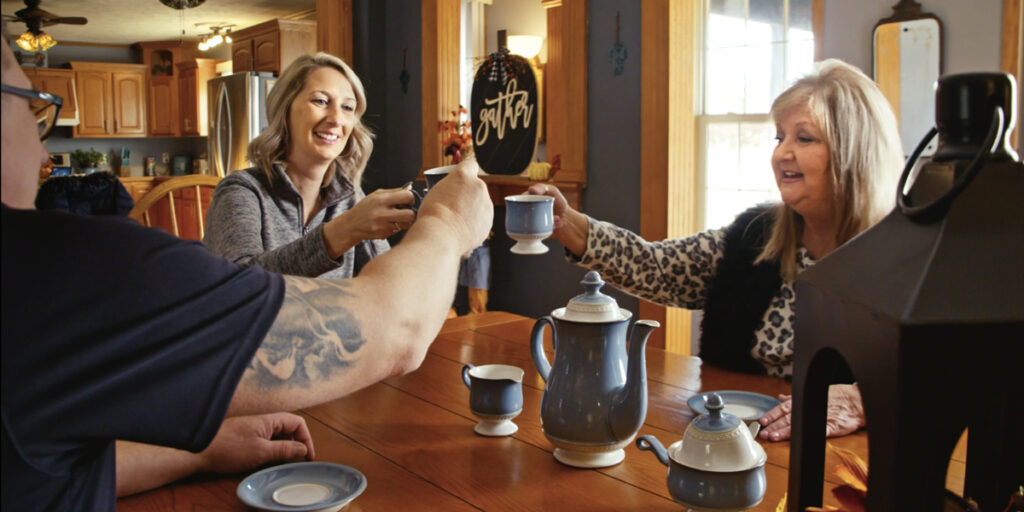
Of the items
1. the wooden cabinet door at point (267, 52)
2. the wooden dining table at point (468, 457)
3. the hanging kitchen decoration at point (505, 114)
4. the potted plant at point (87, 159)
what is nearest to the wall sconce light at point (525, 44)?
the hanging kitchen decoration at point (505, 114)

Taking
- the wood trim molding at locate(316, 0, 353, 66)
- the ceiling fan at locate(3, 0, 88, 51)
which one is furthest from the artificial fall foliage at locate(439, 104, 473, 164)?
the ceiling fan at locate(3, 0, 88, 51)

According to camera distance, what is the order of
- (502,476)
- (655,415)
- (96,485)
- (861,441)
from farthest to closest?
1. (655,415)
2. (861,441)
3. (502,476)
4. (96,485)

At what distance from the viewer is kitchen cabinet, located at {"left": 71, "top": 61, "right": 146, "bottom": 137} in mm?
10445

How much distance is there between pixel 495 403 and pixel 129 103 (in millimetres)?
10792

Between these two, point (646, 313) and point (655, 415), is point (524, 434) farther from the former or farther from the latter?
point (646, 313)

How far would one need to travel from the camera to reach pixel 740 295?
6.83ft

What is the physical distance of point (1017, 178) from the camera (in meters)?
0.64

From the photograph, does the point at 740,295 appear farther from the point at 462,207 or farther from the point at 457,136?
the point at 457,136

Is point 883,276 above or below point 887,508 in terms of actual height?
above

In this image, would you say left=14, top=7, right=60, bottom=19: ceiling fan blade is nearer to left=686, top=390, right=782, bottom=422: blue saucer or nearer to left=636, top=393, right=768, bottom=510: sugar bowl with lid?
left=686, top=390, right=782, bottom=422: blue saucer

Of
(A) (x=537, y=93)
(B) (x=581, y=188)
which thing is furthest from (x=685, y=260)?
(A) (x=537, y=93)

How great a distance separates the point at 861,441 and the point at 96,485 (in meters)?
1.18

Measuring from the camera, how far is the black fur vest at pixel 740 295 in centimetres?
193

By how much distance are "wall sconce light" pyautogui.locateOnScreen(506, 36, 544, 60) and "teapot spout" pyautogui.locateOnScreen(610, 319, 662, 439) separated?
479 cm
